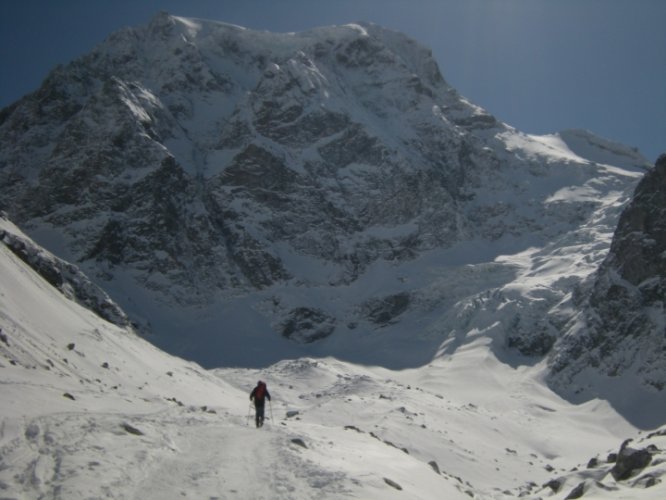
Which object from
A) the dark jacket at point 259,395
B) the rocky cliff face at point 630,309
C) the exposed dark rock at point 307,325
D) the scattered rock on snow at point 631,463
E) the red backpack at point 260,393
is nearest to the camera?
the scattered rock on snow at point 631,463

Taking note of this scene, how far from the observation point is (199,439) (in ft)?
62.5

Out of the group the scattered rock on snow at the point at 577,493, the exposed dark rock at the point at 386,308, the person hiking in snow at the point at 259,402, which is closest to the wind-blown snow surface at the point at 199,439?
the scattered rock on snow at the point at 577,493

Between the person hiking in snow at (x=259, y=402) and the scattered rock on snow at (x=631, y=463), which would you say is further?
the person hiking in snow at (x=259, y=402)

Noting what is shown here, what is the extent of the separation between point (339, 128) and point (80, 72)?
71.2m

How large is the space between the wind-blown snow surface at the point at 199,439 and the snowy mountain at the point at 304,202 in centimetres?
4164

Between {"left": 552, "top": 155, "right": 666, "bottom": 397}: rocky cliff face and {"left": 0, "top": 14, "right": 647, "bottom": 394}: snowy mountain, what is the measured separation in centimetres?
591

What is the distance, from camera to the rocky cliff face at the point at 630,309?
80938 mm

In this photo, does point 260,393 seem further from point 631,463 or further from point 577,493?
point 631,463

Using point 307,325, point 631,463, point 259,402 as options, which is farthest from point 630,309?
point 631,463

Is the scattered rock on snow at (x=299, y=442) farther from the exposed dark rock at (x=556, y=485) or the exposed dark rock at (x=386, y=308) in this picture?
the exposed dark rock at (x=386, y=308)

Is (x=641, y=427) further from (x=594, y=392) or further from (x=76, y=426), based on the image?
(x=76, y=426)

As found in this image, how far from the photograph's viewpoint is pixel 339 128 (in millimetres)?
156375

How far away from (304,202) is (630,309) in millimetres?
71985

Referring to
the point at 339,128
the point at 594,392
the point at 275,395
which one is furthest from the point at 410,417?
the point at 339,128
